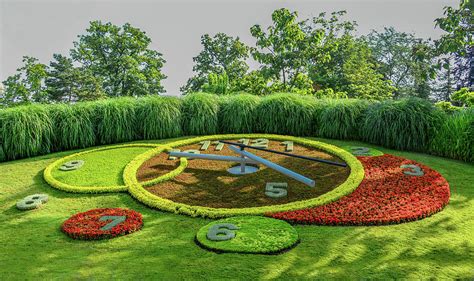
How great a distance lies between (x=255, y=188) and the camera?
614 cm

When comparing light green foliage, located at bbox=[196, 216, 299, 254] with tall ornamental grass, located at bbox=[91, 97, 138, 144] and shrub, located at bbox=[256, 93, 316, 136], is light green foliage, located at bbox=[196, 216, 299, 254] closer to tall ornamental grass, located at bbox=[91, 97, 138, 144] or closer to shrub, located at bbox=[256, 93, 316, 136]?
shrub, located at bbox=[256, 93, 316, 136]

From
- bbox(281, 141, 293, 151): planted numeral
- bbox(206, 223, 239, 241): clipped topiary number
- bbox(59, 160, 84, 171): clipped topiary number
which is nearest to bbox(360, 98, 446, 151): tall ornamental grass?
bbox(281, 141, 293, 151): planted numeral

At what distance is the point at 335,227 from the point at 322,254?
0.74 m

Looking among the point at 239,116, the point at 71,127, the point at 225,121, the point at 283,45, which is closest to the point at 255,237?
the point at 239,116

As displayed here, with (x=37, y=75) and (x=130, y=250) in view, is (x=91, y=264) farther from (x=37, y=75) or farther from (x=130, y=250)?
(x=37, y=75)

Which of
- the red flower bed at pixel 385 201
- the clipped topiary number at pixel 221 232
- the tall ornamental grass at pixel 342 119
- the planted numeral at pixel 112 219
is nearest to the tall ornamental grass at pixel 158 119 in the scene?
the tall ornamental grass at pixel 342 119

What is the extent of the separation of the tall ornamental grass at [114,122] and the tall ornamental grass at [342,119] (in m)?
4.51

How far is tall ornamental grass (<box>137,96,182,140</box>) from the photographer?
967 cm

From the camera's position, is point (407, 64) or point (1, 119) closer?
point (1, 119)

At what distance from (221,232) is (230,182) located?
1874 mm

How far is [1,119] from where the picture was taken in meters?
8.85

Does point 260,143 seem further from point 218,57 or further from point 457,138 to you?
point 218,57

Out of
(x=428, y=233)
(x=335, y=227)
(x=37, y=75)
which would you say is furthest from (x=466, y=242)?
(x=37, y=75)

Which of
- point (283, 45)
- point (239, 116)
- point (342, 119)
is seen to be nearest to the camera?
point (342, 119)
